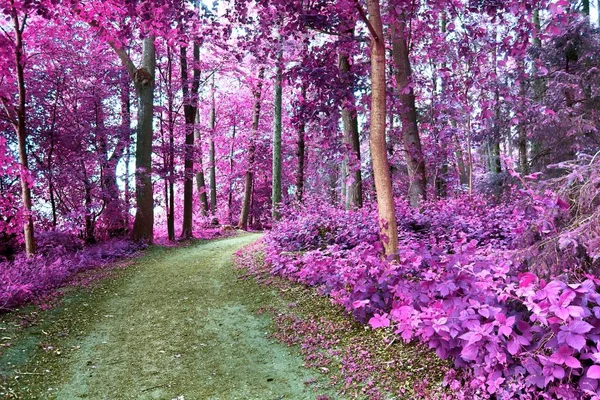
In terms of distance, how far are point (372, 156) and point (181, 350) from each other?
8.94 feet

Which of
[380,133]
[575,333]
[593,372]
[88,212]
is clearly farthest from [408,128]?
[88,212]

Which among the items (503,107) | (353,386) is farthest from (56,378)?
(503,107)

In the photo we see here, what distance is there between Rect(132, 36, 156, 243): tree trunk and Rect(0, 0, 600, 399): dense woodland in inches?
1.5

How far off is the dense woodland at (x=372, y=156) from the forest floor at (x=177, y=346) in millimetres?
363

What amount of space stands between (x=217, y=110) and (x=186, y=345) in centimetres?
1901

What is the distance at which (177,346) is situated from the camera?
405cm

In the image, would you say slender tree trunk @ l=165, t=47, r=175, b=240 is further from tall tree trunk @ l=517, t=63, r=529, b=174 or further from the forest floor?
tall tree trunk @ l=517, t=63, r=529, b=174

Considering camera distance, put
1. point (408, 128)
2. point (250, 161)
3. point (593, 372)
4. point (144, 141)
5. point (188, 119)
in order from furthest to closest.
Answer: point (250, 161) < point (188, 119) < point (144, 141) < point (408, 128) < point (593, 372)

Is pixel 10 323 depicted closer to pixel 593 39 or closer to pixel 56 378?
pixel 56 378

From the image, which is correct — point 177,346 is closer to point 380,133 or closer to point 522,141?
point 380,133

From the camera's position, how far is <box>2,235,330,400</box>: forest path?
325 centimetres

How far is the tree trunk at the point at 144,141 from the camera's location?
10.6 metres

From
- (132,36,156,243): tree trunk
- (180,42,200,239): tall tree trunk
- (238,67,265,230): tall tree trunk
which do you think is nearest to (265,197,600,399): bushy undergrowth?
(132,36,156,243): tree trunk

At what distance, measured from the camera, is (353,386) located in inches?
119
